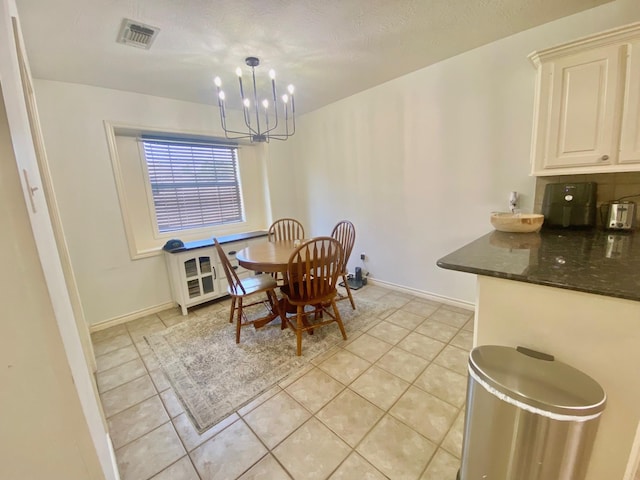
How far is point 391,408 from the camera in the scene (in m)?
1.59

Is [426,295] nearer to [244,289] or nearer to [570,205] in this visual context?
[570,205]

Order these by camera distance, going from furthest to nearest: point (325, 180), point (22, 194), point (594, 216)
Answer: point (325, 180), point (594, 216), point (22, 194)

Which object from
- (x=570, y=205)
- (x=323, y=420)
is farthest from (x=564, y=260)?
(x=323, y=420)

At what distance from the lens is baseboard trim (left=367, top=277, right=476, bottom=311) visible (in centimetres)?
274

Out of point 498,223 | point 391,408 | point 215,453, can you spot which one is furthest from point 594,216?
point 215,453

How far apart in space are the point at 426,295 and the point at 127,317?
3.35 metres

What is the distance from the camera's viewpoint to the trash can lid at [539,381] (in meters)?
0.78

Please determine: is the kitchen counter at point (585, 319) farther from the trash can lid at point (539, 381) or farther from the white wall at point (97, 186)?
the white wall at point (97, 186)

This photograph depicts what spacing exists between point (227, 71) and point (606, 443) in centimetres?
331

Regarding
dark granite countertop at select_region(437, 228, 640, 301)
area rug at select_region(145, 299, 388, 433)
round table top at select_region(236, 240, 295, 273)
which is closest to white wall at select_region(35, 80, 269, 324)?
area rug at select_region(145, 299, 388, 433)

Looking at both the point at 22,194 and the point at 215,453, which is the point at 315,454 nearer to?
the point at 215,453

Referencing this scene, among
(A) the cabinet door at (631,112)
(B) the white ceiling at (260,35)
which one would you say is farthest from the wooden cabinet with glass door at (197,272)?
(A) the cabinet door at (631,112)

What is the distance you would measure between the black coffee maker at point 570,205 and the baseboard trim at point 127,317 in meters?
3.81

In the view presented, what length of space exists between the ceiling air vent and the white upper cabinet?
8.38 feet
